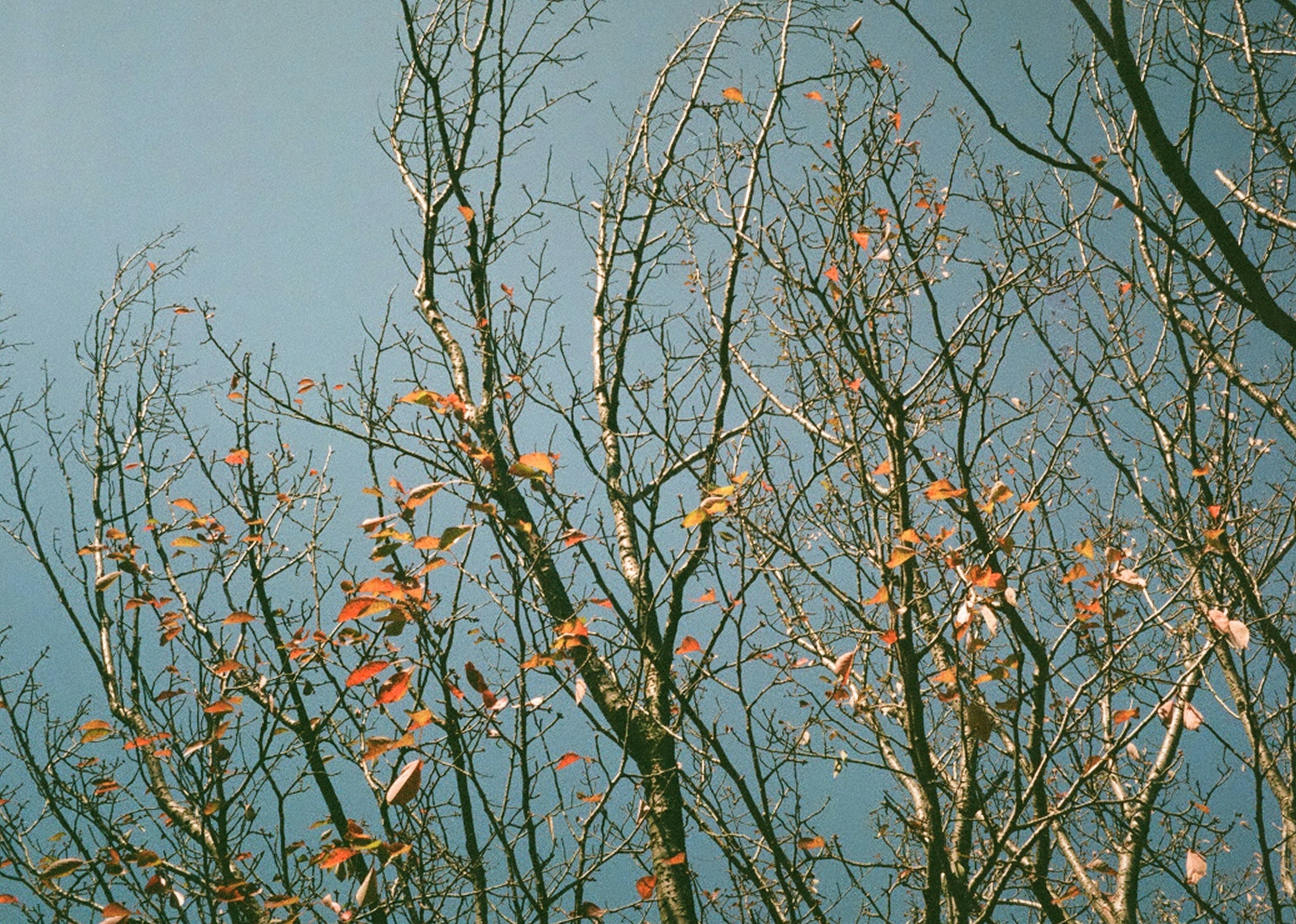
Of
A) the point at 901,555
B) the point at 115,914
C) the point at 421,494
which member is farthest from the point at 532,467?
the point at 115,914

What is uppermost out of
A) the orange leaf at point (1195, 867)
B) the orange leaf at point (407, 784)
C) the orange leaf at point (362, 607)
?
the orange leaf at point (362, 607)

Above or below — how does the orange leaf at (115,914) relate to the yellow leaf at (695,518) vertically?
below

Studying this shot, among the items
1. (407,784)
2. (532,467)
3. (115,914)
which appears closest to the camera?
(407,784)

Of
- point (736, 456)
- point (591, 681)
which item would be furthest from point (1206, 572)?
point (591, 681)

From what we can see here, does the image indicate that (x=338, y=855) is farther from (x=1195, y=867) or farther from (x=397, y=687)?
(x=1195, y=867)

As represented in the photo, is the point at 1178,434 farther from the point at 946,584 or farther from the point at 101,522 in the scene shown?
the point at 101,522

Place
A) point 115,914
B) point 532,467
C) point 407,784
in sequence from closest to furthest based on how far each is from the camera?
point 407,784 < point 532,467 < point 115,914

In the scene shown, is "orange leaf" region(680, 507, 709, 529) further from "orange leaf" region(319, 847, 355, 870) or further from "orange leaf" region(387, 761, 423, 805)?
"orange leaf" region(319, 847, 355, 870)

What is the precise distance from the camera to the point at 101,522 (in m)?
4.42

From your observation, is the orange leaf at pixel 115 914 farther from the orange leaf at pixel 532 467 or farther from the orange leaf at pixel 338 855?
the orange leaf at pixel 532 467

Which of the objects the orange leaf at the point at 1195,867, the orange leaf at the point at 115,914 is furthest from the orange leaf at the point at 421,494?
the orange leaf at the point at 1195,867

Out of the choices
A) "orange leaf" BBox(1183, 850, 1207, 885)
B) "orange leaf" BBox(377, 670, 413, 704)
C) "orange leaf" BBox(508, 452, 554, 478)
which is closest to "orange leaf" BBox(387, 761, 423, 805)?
"orange leaf" BBox(377, 670, 413, 704)

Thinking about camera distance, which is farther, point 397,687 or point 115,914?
point 115,914

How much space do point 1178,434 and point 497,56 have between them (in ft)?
14.0
